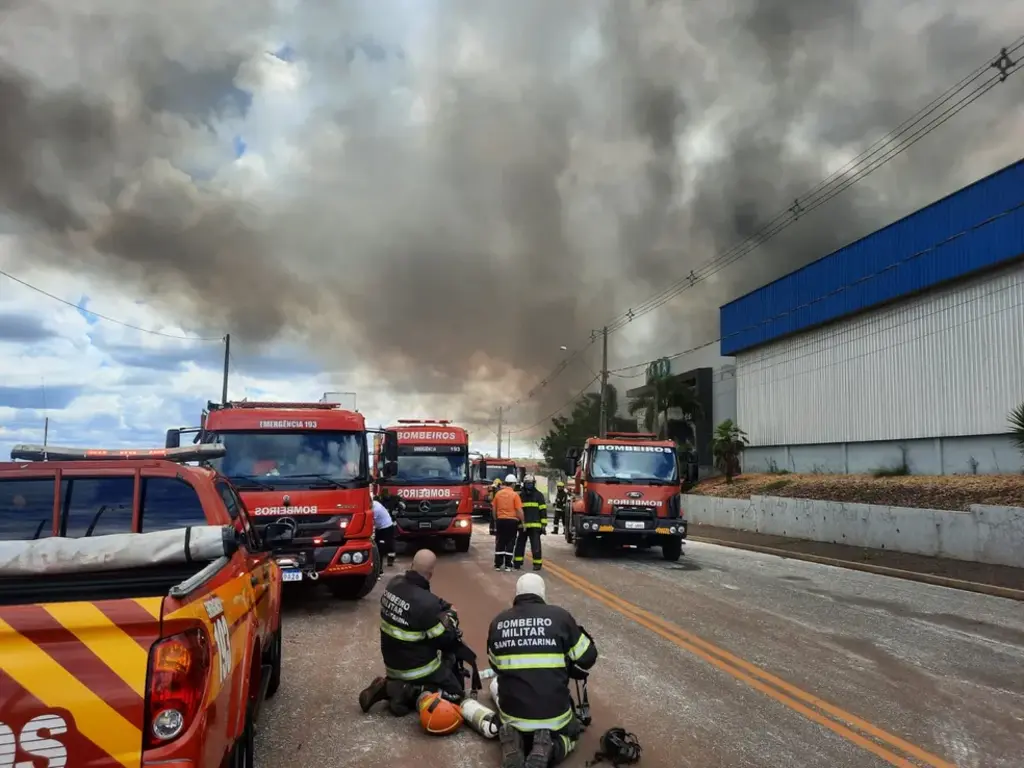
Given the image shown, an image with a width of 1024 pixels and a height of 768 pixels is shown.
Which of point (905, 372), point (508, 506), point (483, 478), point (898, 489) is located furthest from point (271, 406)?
point (905, 372)

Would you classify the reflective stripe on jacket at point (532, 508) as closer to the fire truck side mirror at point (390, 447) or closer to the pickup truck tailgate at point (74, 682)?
Result: the fire truck side mirror at point (390, 447)

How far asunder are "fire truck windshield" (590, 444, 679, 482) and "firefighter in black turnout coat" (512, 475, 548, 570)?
2314mm

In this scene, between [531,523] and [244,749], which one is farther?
[531,523]

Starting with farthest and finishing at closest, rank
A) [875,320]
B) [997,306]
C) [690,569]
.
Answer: [875,320], [997,306], [690,569]

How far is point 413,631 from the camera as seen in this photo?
17.4 ft

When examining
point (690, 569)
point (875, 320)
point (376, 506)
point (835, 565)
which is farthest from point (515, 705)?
point (875, 320)

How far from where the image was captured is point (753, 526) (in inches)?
1003

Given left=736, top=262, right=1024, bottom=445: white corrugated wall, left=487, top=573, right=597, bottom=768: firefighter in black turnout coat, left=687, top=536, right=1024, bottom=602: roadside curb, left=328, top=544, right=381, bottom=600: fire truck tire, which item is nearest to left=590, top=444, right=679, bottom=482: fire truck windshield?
left=687, top=536, right=1024, bottom=602: roadside curb

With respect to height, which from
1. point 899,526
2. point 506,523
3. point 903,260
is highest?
point 903,260

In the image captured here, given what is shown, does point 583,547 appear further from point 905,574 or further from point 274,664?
point 274,664

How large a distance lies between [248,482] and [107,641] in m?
7.16

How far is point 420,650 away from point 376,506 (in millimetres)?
7440

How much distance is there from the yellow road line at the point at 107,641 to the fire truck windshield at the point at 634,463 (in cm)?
1431

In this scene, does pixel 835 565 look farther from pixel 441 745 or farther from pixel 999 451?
pixel 441 745
